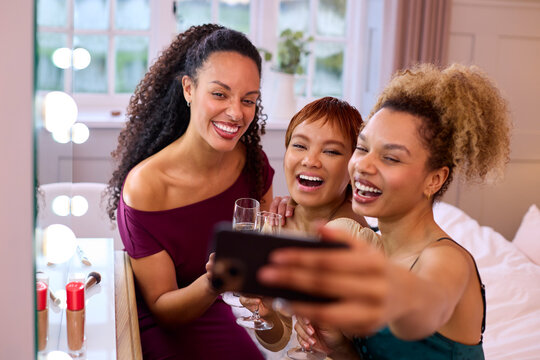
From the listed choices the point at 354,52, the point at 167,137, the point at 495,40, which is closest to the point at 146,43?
the point at 354,52

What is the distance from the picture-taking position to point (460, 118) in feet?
3.94

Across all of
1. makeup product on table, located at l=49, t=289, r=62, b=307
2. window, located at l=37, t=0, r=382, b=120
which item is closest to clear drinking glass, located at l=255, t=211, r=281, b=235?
makeup product on table, located at l=49, t=289, r=62, b=307

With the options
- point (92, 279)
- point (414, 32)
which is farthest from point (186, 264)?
point (414, 32)

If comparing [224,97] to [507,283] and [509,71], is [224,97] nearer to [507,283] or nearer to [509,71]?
[507,283]

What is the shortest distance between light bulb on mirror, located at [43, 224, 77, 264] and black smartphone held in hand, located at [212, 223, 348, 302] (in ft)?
1.00

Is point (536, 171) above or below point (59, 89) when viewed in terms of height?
below

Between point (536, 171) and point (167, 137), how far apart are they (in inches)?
127

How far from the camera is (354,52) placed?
440 centimetres

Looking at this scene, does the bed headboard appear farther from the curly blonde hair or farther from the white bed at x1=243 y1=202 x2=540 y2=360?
the curly blonde hair

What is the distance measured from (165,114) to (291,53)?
2152 mm

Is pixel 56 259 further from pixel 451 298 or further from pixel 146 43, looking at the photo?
pixel 146 43

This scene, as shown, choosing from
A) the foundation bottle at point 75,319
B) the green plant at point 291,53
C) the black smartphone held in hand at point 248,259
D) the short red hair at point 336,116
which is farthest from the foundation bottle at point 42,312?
the green plant at point 291,53

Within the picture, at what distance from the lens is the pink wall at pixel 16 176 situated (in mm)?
748

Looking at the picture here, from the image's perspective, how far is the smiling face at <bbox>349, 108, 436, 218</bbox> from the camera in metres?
1.19
